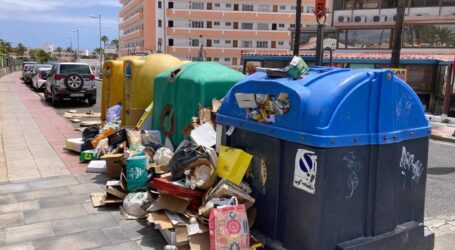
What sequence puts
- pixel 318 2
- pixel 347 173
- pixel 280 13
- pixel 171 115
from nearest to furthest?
pixel 347 173
pixel 171 115
pixel 318 2
pixel 280 13

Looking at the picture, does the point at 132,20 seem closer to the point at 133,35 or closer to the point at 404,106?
the point at 133,35

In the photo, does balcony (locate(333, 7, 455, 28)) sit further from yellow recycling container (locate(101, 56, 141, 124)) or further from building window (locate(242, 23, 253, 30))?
building window (locate(242, 23, 253, 30))

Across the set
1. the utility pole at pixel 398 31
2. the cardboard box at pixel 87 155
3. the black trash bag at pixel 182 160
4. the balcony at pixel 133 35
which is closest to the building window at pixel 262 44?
the balcony at pixel 133 35

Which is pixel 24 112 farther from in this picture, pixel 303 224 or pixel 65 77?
pixel 303 224

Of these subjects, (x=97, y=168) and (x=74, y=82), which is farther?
(x=74, y=82)

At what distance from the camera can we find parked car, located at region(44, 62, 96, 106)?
17.5 meters

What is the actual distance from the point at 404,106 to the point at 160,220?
2.59 metres

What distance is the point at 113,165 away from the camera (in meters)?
6.43

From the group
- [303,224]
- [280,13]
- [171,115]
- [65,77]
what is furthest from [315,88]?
[280,13]

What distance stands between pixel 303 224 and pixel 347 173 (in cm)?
54

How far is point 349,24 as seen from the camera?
34.9m

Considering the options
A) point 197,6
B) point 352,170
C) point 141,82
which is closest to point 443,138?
point 141,82

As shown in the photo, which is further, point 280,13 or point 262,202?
point 280,13

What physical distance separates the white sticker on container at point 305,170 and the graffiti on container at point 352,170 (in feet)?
0.98
